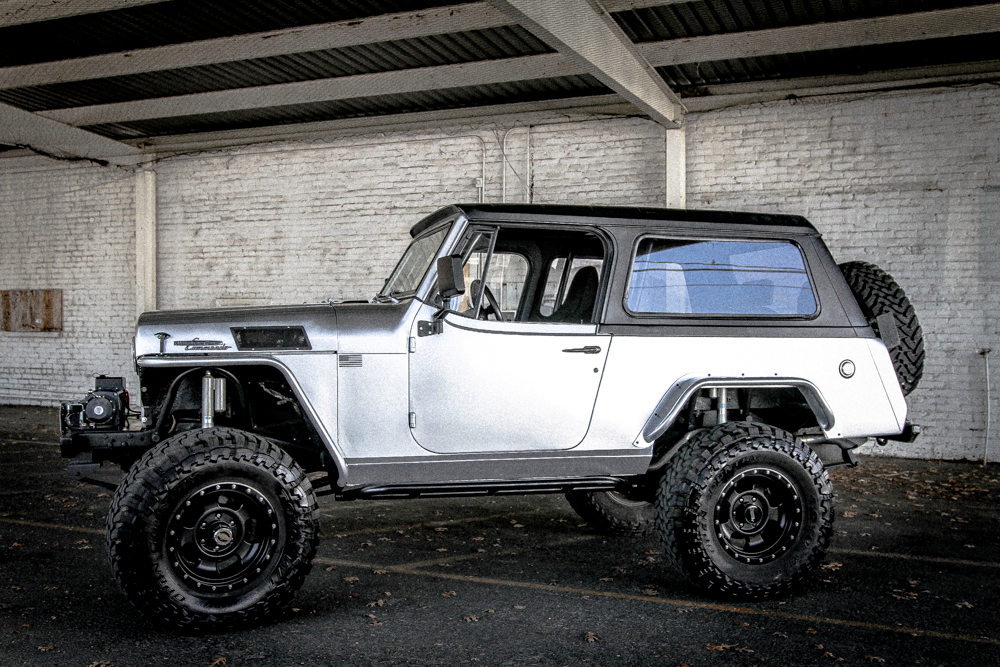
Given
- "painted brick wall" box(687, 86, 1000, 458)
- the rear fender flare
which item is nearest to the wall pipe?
"painted brick wall" box(687, 86, 1000, 458)

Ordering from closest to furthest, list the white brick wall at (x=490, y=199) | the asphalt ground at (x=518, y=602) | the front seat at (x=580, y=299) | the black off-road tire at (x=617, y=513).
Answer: the asphalt ground at (x=518, y=602) → the front seat at (x=580, y=299) → the black off-road tire at (x=617, y=513) → the white brick wall at (x=490, y=199)

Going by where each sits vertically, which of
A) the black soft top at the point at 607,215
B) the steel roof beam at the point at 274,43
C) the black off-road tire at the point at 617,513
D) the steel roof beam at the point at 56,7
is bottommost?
the black off-road tire at the point at 617,513

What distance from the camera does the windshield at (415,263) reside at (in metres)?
4.49

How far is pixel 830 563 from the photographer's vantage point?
5.12 metres

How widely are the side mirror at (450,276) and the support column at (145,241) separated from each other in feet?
35.4

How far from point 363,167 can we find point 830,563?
913 cm

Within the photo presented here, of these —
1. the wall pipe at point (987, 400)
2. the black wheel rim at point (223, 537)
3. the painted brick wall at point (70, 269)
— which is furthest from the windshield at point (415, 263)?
the painted brick wall at point (70, 269)

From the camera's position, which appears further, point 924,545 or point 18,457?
point 18,457

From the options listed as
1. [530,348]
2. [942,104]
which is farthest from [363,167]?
[530,348]

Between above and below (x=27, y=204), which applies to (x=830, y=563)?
below

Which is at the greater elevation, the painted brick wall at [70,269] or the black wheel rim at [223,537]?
the painted brick wall at [70,269]

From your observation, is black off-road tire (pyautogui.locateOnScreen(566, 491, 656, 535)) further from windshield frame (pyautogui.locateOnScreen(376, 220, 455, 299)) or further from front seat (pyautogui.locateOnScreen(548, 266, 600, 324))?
windshield frame (pyautogui.locateOnScreen(376, 220, 455, 299))

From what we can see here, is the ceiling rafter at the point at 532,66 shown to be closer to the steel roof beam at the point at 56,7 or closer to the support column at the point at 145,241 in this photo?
the support column at the point at 145,241

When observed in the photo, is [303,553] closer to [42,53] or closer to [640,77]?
[640,77]
